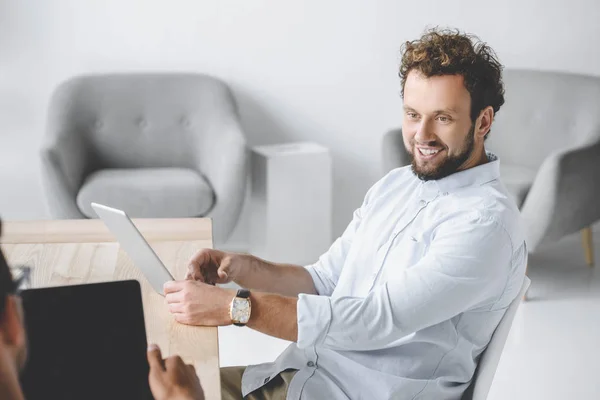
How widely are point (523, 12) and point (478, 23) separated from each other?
9.4 inches

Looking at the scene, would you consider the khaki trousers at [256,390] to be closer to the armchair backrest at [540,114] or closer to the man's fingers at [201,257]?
the man's fingers at [201,257]

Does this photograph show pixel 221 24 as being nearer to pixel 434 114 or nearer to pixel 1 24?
pixel 1 24

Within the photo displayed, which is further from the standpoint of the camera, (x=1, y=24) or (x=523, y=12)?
(x=523, y=12)

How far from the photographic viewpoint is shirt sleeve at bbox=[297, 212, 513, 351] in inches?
59.8

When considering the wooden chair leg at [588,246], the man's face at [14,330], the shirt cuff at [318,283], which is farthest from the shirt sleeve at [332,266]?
the wooden chair leg at [588,246]

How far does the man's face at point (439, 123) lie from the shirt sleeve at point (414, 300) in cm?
24

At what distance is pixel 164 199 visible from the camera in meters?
3.62

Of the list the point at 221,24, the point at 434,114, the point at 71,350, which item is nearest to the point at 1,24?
the point at 221,24

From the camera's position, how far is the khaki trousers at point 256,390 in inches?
67.1

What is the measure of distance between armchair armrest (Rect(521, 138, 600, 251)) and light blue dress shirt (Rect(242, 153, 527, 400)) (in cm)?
191

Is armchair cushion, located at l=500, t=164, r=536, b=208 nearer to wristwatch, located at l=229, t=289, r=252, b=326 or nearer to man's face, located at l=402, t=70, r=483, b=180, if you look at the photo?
man's face, located at l=402, t=70, r=483, b=180

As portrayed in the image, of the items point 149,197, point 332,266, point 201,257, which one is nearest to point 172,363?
point 201,257

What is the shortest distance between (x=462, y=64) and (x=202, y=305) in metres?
0.68

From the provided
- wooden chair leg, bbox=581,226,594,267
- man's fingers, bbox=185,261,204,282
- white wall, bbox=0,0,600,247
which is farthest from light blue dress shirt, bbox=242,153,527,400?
white wall, bbox=0,0,600,247
